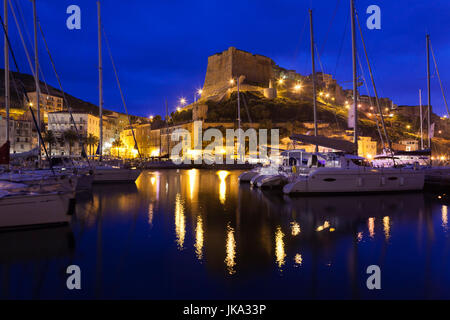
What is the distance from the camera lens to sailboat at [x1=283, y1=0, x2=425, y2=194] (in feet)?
50.0

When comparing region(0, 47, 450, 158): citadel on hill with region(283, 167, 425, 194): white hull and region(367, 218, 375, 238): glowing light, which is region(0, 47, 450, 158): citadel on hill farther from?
region(367, 218, 375, 238): glowing light

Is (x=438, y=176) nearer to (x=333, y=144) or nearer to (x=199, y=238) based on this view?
(x=333, y=144)

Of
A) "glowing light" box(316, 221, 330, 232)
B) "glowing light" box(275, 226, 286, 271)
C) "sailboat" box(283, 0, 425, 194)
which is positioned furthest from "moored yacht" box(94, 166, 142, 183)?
"glowing light" box(316, 221, 330, 232)

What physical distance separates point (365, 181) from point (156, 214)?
10.5 metres

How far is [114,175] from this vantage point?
2223 centimetres

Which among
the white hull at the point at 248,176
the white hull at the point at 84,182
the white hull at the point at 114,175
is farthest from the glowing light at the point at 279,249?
the white hull at the point at 114,175

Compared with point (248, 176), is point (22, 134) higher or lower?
higher

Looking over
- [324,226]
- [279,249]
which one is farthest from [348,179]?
[279,249]

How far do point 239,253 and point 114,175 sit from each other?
1746cm

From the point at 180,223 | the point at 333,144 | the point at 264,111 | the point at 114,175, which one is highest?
the point at 264,111

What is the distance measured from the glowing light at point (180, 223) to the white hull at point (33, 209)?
3.23 m

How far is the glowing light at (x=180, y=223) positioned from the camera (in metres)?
7.93

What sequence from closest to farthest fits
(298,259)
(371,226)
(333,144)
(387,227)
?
(298,259), (387,227), (371,226), (333,144)
